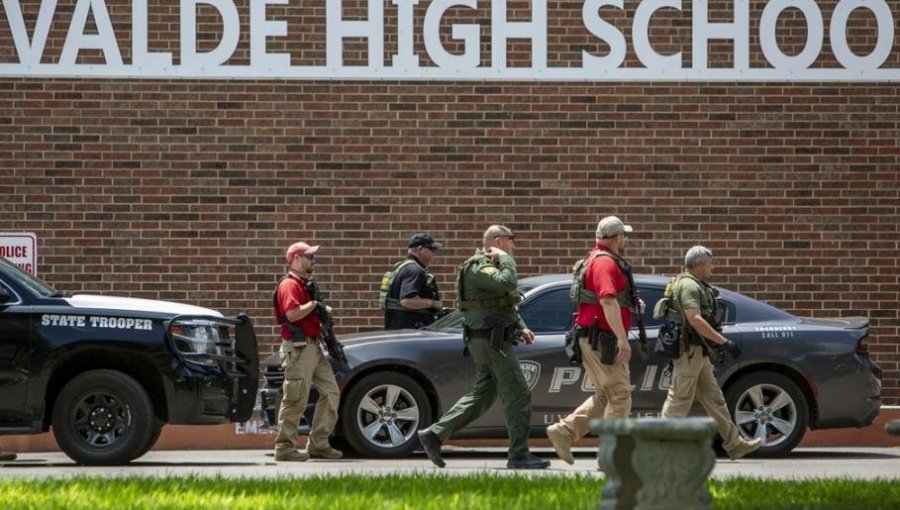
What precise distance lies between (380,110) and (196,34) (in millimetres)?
2021

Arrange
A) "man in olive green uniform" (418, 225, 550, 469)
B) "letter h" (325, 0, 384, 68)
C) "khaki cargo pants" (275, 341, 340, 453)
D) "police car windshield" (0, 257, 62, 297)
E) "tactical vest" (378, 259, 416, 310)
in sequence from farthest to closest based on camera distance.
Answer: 1. "letter h" (325, 0, 384, 68)
2. "tactical vest" (378, 259, 416, 310)
3. "khaki cargo pants" (275, 341, 340, 453)
4. "police car windshield" (0, 257, 62, 297)
5. "man in olive green uniform" (418, 225, 550, 469)

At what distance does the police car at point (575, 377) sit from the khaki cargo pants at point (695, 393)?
0.55 meters

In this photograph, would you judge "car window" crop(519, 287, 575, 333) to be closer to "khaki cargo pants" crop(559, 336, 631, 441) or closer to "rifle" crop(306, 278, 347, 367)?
"rifle" crop(306, 278, 347, 367)

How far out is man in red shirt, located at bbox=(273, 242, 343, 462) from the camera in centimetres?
1405

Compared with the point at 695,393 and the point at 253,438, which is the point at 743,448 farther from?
the point at 253,438

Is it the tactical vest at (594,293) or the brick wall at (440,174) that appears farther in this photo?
the brick wall at (440,174)

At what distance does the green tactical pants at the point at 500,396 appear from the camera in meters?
12.6

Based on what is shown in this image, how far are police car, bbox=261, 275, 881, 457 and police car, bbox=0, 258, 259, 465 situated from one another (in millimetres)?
1292

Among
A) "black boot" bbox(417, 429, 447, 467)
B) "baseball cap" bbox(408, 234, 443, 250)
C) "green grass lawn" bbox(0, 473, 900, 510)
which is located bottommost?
"black boot" bbox(417, 429, 447, 467)

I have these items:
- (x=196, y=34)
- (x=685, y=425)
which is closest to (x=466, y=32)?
(x=196, y=34)

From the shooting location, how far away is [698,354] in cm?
1338

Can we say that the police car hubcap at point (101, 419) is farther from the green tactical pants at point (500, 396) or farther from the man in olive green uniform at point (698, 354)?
the man in olive green uniform at point (698, 354)

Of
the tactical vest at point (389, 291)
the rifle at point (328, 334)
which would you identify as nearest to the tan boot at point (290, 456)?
the rifle at point (328, 334)

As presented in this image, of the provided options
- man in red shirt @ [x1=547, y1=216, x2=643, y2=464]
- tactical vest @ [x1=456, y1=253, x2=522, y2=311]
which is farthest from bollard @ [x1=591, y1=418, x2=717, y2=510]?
tactical vest @ [x1=456, y1=253, x2=522, y2=311]
